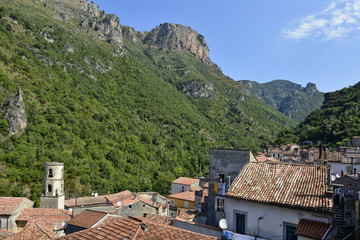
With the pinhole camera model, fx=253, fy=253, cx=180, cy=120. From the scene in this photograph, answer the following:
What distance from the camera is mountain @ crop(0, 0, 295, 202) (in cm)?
5216

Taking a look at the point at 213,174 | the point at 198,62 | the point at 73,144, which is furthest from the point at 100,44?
the point at 213,174

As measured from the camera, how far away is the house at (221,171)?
15008 millimetres

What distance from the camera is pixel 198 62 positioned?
196250 millimetres

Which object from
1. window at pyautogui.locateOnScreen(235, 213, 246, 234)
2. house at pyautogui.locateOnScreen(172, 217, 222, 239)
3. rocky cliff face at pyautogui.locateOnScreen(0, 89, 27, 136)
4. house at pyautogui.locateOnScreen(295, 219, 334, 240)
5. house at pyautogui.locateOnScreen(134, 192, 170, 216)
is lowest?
house at pyautogui.locateOnScreen(134, 192, 170, 216)

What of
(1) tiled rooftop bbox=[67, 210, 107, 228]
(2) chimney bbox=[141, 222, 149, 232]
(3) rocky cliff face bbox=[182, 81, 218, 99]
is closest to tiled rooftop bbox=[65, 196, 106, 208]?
(1) tiled rooftop bbox=[67, 210, 107, 228]

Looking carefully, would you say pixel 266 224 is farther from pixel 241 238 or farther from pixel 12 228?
pixel 12 228

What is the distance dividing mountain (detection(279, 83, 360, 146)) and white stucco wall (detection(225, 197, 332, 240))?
179 ft

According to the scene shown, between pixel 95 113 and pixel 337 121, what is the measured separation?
228 feet

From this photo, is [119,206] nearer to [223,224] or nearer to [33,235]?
[33,235]

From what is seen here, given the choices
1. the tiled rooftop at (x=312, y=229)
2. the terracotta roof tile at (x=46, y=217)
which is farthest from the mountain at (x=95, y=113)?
the tiled rooftop at (x=312, y=229)

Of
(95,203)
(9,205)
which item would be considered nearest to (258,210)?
(9,205)

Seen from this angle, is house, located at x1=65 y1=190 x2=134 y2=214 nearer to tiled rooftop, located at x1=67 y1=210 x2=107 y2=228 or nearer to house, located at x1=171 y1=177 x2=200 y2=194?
house, located at x1=171 y1=177 x2=200 y2=194

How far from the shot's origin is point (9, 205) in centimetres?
2644

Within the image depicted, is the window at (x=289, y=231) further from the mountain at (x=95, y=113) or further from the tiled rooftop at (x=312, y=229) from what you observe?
the mountain at (x=95, y=113)
